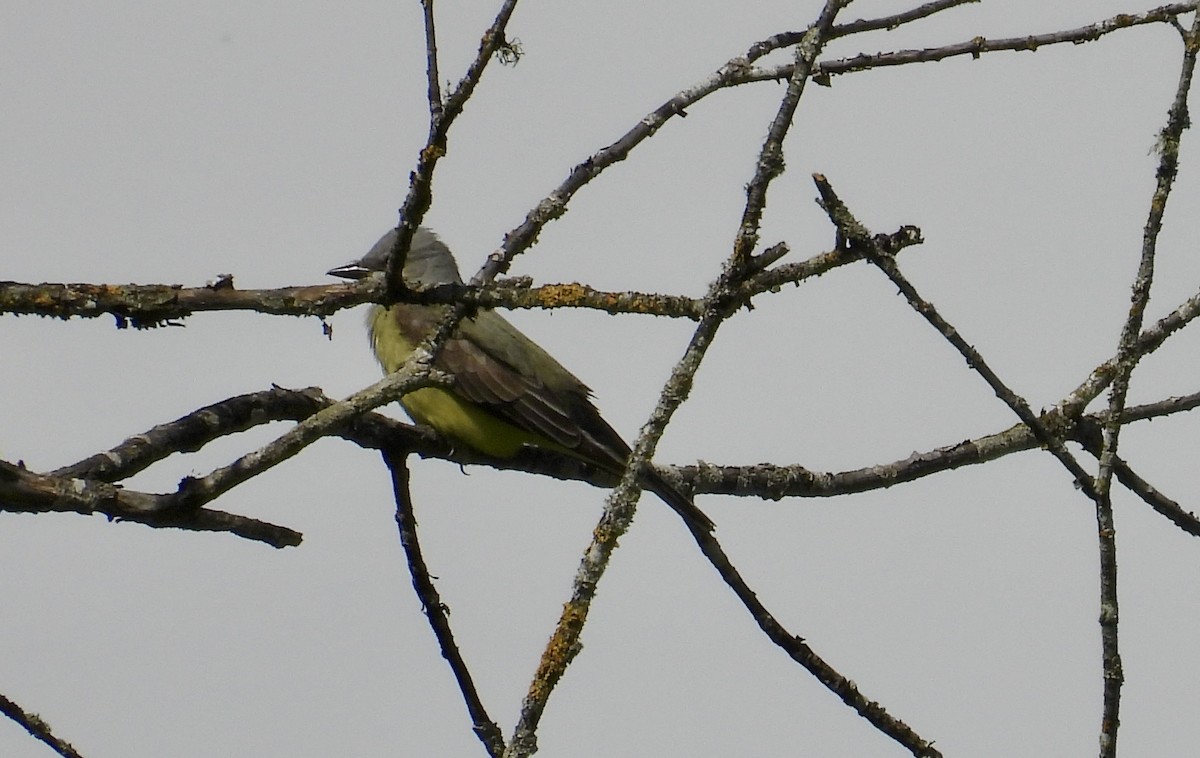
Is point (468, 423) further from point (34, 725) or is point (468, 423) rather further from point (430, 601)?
point (34, 725)

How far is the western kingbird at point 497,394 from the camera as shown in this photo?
22.0ft

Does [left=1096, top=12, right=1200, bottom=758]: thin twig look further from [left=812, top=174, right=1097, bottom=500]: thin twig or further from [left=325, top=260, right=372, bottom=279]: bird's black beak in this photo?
[left=325, top=260, right=372, bottom=279]: bird's black beak

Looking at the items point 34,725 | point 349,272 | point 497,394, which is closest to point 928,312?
point 34,725

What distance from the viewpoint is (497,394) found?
702cm

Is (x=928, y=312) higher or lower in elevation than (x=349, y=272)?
lower

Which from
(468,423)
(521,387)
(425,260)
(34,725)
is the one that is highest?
(425,260)

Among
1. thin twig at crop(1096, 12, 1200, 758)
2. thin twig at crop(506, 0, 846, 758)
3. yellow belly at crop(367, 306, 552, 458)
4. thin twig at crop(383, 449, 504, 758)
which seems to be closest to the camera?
thin twig at crop(506, 0, 846, 758)

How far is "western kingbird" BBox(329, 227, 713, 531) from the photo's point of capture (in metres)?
6.69

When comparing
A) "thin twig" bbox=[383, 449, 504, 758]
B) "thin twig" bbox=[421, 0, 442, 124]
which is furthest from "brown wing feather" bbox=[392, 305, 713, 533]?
"thin twig" bbox=[421, 0, 442, 124]

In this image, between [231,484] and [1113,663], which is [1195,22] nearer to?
[1113,663]

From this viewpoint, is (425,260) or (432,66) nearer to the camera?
(432,66)

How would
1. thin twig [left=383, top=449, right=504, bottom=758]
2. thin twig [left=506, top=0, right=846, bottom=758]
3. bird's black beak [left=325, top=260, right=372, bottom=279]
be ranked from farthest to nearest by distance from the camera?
bird's black beak [left=325, top=260, right=372, bottom=279], thin twig [left=383, top=449, right=504, bottom=758], thin twig [left=506, top=0, right=846, bottom=758]

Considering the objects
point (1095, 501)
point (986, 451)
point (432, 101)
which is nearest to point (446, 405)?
point (986, 451)

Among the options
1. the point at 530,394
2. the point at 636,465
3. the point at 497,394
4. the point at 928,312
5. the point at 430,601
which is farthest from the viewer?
the point at 530,394
